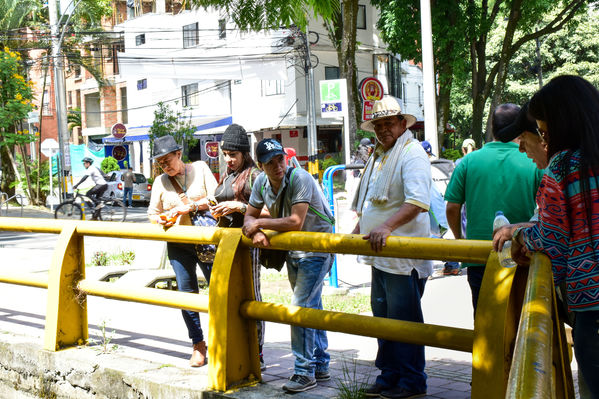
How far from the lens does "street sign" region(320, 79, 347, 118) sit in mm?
15633

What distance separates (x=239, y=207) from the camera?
5.20 meters

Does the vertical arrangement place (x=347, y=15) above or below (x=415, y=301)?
above

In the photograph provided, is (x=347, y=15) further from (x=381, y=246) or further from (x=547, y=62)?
(x=547, y=62)

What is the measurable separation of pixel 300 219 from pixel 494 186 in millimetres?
1194

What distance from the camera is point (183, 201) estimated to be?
225 inches

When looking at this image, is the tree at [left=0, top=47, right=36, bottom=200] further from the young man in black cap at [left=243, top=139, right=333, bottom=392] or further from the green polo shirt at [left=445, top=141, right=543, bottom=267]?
the green polo shirt at [left=445, top=141, right=543, bottom=267]

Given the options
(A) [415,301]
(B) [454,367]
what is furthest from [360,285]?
(A) [415,301]

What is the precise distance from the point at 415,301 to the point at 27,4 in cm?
3794

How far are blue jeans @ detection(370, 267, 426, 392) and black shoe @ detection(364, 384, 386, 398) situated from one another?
22mm

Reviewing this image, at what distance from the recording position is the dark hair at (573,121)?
2.55m

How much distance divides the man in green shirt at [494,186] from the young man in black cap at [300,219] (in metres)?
0.89

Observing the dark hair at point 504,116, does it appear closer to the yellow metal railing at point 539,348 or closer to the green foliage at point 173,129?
the yellow metal railing at point 539,348

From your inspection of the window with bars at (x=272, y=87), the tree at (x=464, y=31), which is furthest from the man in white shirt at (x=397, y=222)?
the window with bars at (x=272, y=87)

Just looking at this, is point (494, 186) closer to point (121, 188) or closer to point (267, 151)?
point (267, 151)
